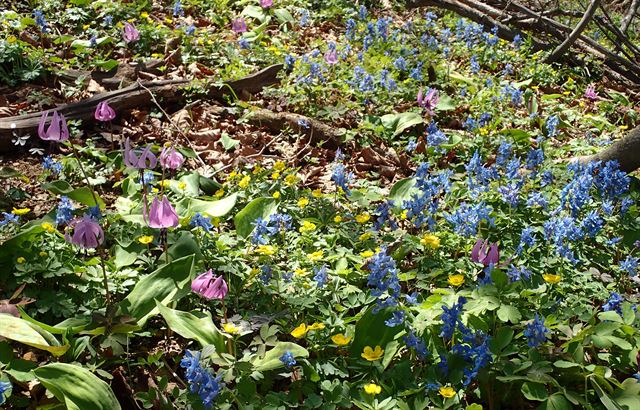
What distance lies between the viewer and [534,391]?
193cm

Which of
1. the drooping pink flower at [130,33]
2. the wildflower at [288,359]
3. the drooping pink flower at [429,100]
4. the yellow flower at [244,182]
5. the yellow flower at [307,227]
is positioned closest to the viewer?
the wildflower at [288,359]

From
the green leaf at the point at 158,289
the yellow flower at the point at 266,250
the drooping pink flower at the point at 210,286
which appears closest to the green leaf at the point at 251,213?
the yellow flower at the point at 266,250

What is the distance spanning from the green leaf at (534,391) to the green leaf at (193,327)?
996 mm

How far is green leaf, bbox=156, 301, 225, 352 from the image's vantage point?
2.17 metres

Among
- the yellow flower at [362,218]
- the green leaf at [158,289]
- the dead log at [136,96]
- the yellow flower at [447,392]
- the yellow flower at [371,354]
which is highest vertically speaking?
the yellow flower at [447,392]

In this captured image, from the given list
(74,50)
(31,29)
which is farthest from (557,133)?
(31,29)

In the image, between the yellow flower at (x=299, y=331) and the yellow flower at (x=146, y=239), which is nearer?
the yellow flower at (x=299, y=331)

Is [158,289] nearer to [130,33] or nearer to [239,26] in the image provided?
[130,33]

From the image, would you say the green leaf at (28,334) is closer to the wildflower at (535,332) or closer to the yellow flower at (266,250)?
the yellow flower at (266,250)

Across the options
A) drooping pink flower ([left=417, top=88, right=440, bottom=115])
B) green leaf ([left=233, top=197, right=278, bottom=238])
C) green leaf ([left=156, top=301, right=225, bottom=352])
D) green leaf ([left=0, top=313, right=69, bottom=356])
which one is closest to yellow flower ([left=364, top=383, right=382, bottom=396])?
green leaf ([left=156, top=301, right=225, bottom=352])

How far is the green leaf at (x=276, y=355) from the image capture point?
2.09m

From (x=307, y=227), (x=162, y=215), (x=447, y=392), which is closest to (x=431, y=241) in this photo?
(x=307, y=227)

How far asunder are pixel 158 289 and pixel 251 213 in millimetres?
725

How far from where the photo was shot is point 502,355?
2.03 metres
